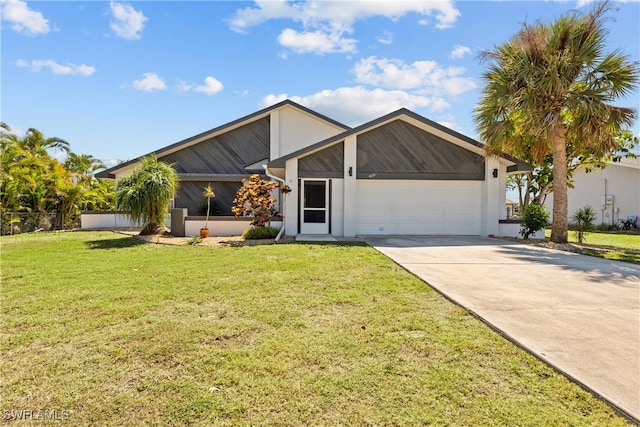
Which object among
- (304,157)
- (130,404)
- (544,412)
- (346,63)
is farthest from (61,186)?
(544,412)

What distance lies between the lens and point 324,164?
13.5m

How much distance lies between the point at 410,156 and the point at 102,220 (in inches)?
581

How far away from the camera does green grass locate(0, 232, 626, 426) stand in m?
2.45

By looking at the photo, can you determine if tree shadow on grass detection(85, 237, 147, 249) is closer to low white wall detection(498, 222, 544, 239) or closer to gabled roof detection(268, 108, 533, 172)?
gabled roof detection(268, 108, 533, 172)

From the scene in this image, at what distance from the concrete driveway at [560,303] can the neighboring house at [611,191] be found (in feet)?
56.6

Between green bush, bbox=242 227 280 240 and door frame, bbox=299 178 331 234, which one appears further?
door frame, bbox=299 178 331 234

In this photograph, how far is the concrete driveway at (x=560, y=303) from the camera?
3.03 metres

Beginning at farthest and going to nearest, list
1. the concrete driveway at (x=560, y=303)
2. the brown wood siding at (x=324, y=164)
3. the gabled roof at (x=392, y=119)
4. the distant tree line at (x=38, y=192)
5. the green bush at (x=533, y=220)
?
the distant tree line at (x=38, y=192), the brown wood siding at (x=324, y=164), the gabled roof at (x=392, y=119), the green bush at (x=533, y=220), the concrete driveway at (x=560, y=303)

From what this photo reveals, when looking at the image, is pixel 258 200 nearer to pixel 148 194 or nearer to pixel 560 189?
pixel 148 194

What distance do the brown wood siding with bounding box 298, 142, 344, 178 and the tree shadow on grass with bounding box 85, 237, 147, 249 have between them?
6.35 metres

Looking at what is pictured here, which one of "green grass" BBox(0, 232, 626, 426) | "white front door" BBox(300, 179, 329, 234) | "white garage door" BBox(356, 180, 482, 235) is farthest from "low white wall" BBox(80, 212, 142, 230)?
"green grass" BBox(0, 232, 626, 426)

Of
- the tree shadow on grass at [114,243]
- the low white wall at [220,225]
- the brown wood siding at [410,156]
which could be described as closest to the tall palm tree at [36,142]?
the tree shadow on grass at [114,243]

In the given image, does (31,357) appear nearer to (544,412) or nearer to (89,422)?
(89,422)

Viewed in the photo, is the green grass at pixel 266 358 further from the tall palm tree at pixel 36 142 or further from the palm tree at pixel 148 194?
the tall palm tree at pixel 36 142
